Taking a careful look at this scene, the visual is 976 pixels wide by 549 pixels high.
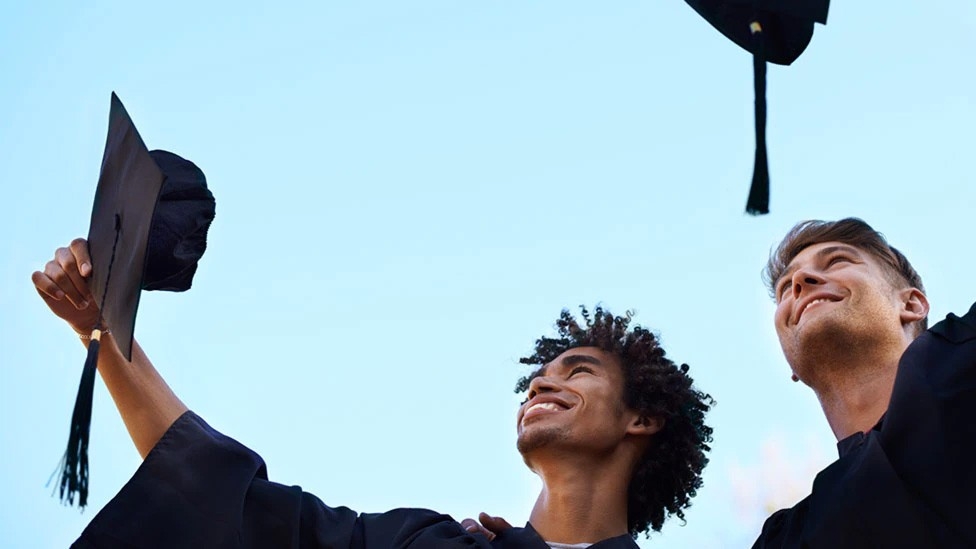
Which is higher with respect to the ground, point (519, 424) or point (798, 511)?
point (519, 424)

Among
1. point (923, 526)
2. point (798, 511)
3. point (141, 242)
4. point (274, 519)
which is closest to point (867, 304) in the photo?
point (798, 511)

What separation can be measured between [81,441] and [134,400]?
505mm

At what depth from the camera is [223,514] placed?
3.74 metres

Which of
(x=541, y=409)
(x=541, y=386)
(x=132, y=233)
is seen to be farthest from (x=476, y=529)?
(x=132, y=233)

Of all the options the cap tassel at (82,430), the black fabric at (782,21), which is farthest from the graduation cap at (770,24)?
the cap tassel at (82,430)

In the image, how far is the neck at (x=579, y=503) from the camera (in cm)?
442

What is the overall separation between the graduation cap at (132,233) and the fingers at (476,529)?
110 centimetres

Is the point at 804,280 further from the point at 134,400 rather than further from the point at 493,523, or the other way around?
the point at 134,400

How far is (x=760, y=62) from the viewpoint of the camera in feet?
12.1

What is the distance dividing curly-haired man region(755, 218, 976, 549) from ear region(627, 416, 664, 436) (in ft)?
2.33

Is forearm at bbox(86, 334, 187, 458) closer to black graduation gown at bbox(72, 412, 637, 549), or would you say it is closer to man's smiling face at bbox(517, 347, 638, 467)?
black graduation gown at bbox(72, 412, 637, 549)

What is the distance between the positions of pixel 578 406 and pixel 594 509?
1.36ft

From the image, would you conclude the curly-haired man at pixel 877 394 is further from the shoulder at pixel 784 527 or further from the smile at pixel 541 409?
the smile at pixel 541 409

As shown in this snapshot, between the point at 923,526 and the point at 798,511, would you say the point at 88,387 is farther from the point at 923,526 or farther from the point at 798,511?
the point at 923,526
